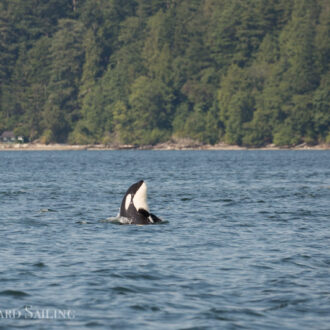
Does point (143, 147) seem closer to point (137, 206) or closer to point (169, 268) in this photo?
point (137, 206)

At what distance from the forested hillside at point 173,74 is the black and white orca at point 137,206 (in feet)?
381

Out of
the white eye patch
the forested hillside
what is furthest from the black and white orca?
the forested hillside

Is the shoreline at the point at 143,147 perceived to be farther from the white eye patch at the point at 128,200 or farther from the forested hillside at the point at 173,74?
the white eye patch at the point at 128,200

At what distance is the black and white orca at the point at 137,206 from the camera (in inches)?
880

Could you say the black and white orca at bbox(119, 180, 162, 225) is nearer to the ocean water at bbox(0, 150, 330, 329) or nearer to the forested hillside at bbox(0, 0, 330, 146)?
the ocean water at bbox(0, 150, 330, 329)

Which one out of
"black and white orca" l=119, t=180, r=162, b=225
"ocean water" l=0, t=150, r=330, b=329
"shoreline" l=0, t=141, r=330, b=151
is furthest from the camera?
"shoreline" l=0, t=141, r=330, b=151

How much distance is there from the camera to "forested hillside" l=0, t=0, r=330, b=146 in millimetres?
143875

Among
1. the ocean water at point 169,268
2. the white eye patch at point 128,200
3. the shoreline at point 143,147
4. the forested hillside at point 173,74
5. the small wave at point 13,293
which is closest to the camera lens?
the ocean water at point 169,268

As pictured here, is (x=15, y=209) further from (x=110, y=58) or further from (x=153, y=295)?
(x=110, y=58)

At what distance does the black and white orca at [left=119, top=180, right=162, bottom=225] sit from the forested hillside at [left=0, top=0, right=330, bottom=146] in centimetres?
11626

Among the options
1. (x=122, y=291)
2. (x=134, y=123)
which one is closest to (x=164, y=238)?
(x=122, y=291)

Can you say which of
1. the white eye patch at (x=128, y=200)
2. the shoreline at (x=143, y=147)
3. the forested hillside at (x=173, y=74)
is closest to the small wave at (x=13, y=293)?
the white eye patch at (x=128, y=200)

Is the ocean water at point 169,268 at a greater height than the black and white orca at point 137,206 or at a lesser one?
lesser

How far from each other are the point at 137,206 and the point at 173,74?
14109 cm
